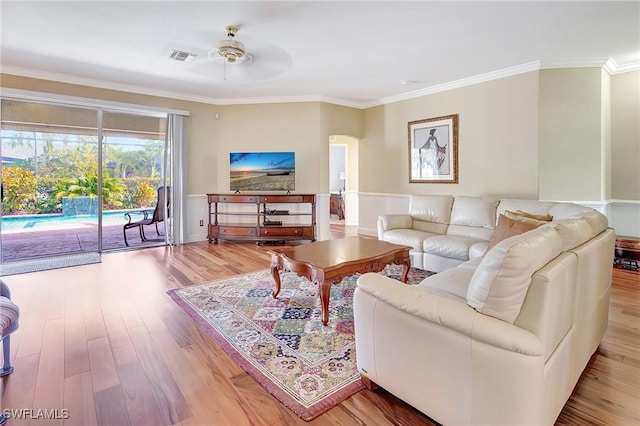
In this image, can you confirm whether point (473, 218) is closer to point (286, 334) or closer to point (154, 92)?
point (286, 334)

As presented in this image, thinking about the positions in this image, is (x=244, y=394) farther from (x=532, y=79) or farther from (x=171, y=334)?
(x=532, y=79)

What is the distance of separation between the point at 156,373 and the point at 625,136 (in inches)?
237

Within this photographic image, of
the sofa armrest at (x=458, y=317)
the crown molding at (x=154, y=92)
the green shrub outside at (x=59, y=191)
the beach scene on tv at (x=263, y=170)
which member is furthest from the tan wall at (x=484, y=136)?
the green shrub outside at (x=59, y=191)

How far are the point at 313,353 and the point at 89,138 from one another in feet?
16.5

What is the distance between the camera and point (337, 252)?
3086 mm

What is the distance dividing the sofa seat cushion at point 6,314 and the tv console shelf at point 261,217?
12.9 ft

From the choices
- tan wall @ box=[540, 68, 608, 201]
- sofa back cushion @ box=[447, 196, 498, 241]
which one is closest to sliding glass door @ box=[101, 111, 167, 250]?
sofa back cushion @ box=[447, 196, 498, 241]

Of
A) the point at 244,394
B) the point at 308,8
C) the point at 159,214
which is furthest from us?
the point at 159,214

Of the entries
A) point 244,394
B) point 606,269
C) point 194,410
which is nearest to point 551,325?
point 606,269

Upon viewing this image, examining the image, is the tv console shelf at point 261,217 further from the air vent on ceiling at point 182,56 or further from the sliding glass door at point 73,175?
the air vent on ceiling at point 182,56

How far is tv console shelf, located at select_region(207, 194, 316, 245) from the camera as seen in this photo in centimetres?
571

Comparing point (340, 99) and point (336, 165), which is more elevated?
point (340, 99)

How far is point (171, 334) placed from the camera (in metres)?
2.43

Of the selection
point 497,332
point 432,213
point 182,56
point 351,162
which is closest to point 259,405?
point 497,332
